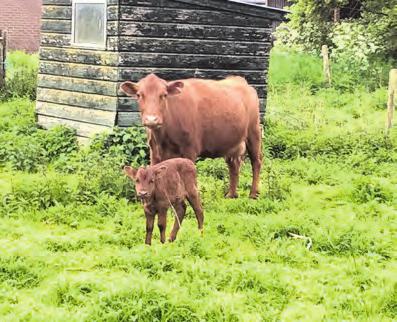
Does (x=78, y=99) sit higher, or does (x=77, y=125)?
(x=78, y=99)

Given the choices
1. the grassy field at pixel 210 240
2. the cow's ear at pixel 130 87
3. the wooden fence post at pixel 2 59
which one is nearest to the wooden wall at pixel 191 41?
the grassy field at pixel 210 240

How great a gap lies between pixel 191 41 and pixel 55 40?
2611mm

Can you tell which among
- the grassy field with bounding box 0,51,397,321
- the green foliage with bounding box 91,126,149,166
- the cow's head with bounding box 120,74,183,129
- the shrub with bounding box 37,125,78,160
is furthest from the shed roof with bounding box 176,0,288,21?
the cow's head with bounding box 120,74,183,129

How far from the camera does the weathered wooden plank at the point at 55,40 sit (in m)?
12.4

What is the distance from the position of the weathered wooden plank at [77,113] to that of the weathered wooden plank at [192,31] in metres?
1.38

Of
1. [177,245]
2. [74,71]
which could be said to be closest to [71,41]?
[74,71]

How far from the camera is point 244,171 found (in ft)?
37.1

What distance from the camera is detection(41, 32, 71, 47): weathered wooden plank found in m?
12.4

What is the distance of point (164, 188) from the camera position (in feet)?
22.5

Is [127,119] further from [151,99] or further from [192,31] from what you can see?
[151,99]

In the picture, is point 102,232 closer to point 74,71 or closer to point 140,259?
point 140,259

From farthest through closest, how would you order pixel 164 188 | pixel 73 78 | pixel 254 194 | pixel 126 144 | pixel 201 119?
pixel 73 78 < pixel 126 144 < pixel 254 194 < pixel 201 119 < pixel 164 188

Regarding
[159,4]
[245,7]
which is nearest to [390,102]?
[245,7]

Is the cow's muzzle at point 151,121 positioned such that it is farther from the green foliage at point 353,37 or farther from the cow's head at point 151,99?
the green foliage at point 353,37
